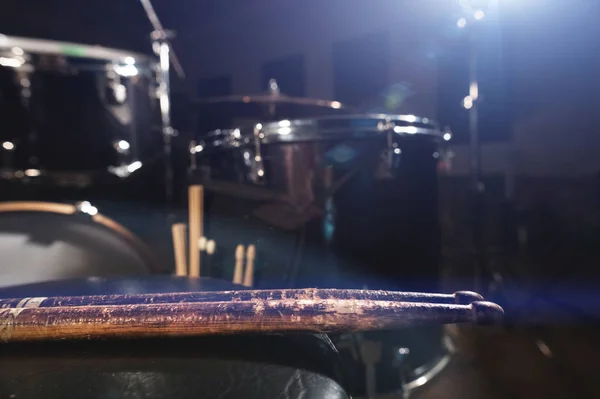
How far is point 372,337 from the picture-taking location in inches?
40.9

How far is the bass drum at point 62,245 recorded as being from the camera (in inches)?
33.5

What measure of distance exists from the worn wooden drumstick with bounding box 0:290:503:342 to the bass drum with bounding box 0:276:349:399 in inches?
1.0

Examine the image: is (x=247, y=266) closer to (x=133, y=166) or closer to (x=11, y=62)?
(x=133, y=166)

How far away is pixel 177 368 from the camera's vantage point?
0.39 meters

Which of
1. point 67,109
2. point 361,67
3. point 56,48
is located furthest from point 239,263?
point 361,67

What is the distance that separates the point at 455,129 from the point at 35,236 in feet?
6.00

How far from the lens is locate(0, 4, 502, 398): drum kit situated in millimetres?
396

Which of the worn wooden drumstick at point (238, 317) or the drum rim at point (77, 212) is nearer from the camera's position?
the worn wooden drumstick at point (238, 317)

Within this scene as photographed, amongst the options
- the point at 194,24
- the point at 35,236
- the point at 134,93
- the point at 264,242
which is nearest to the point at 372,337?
the point at 264,242

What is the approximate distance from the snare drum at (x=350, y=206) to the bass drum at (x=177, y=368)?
568 millimetres

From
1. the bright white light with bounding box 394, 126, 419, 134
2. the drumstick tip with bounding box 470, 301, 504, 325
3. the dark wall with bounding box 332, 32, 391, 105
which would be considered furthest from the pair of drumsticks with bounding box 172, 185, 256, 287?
the dark wall with bounding box 332, 32, 391, 105

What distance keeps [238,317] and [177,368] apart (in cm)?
7

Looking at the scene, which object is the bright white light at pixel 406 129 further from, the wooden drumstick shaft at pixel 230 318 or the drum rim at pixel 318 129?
the wooden drumstick shaft at pixel 230 318

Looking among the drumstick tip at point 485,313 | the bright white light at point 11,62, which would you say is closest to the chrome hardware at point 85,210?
the bright white light at point 11,62
